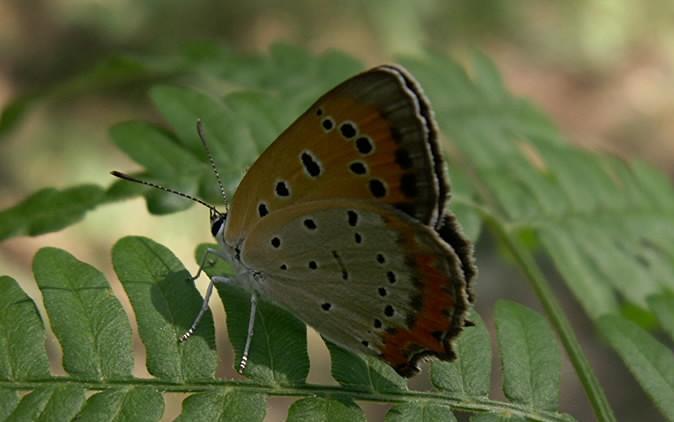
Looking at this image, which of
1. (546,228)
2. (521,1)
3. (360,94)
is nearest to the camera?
(360,94)

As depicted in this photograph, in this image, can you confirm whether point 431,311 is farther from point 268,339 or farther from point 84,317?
point 84,317

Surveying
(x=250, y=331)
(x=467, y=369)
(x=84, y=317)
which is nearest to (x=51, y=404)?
(x=84, y=317)

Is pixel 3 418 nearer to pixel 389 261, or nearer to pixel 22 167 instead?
pixel 389 261

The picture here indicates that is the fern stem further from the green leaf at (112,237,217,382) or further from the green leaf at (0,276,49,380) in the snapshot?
the green leaf at (0,276,49,380)

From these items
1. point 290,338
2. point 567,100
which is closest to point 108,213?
point 290,338

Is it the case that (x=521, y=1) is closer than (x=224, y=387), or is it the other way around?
(x=224, y=387)

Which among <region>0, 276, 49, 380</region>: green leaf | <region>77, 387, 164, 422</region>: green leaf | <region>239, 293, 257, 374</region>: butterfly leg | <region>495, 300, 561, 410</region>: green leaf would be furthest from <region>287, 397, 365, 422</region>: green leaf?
<region>0, 276, 49, 380</region>: green leaf
